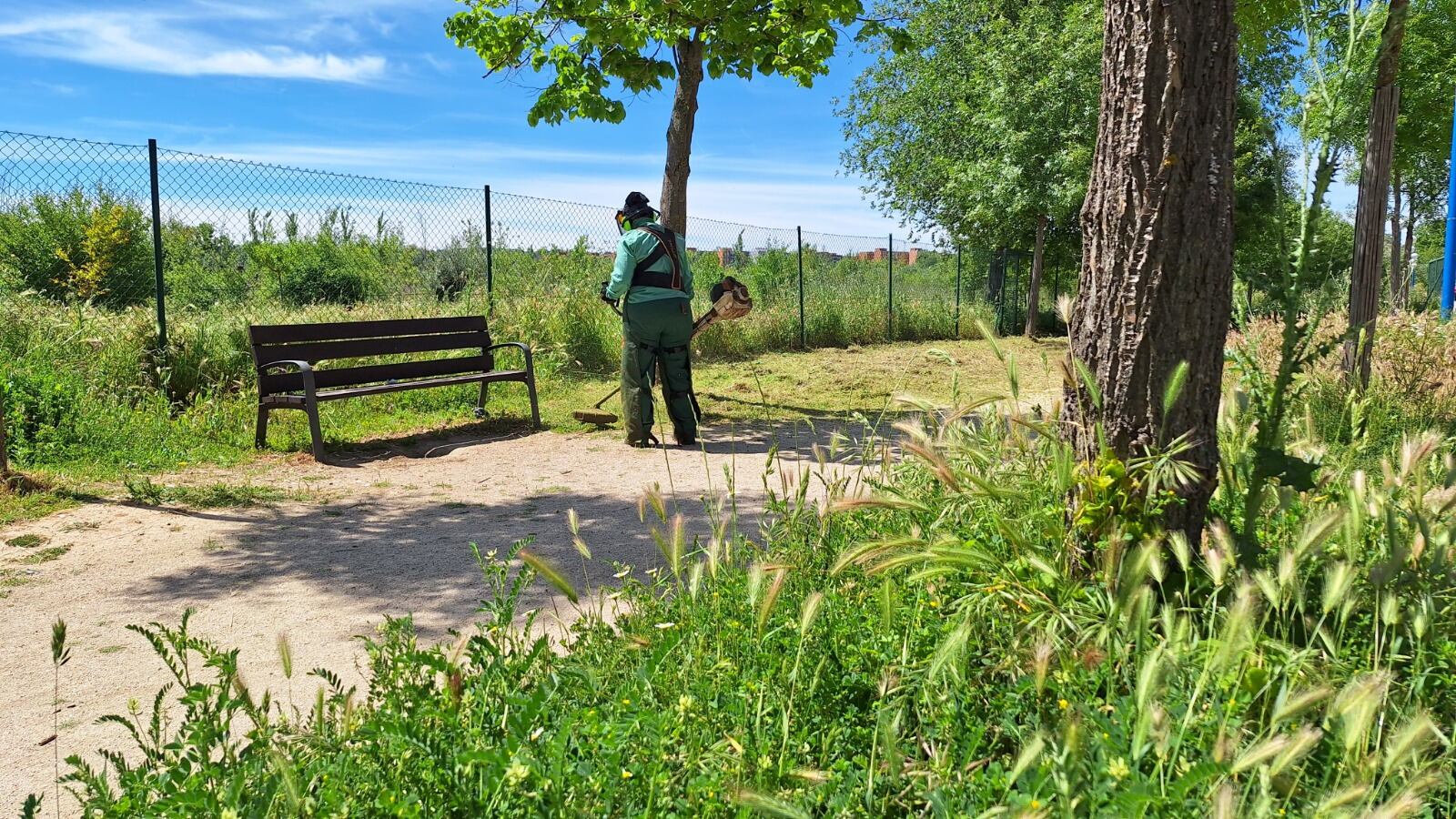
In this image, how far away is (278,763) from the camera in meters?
1.65

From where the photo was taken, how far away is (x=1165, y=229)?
2.99 metres

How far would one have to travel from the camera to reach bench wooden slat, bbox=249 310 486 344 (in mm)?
8180

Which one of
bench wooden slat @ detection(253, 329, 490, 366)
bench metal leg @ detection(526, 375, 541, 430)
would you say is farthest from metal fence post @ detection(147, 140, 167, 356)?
bench metal leg @ detection(526, 375, 541, 430)

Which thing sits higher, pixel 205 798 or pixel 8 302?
pixel 8 302

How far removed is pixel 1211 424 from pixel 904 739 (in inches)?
61.6

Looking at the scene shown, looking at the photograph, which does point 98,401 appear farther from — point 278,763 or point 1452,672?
point 1452,672

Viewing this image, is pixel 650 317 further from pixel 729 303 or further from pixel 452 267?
pixel 452 267

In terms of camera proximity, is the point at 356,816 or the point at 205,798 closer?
the point at 205,798

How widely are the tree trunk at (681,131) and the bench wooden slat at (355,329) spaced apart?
242 cm

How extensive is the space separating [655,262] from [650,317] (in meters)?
0.46

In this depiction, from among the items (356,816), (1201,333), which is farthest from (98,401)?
(1201,333)

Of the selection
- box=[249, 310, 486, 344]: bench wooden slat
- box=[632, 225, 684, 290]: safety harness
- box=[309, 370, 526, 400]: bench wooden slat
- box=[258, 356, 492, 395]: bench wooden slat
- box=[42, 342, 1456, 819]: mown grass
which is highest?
box=[632, 225, 684, 290]: safety harness

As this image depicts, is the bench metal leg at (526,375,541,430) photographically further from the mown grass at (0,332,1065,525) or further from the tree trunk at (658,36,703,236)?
the tree trunk at (658,36,703,236)

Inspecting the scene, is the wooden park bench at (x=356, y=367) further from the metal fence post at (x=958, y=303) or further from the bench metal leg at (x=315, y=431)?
the metal fence post at (x=958, y=303)
